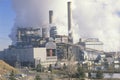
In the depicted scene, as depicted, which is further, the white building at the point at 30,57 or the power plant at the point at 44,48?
the power plant at the point at 44,48

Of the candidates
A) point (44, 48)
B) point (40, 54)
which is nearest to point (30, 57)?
point (40, 54)

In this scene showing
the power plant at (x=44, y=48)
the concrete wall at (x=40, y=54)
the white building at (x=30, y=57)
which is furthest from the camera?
the power plant at (x=44, y=48)

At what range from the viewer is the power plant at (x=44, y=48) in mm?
44062

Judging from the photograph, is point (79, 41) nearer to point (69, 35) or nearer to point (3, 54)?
point (69, 35)

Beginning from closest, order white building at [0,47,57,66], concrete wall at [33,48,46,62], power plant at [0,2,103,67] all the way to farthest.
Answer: white building at [0,47,57,66]
concrete wall at [33,48,46,62]
power plant at [0,2,103,67]

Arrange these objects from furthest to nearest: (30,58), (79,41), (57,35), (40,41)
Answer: (79,41) → (57,35) → (40,41) → (30,58)

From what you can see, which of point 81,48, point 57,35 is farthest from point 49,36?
point 81,48

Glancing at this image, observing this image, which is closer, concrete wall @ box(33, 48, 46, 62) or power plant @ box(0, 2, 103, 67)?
concrete wall @ box(33, 48, 46, 62)

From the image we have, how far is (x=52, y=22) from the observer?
5200 centimetres

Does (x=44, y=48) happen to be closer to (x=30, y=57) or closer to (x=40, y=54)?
(x=40, y=54)

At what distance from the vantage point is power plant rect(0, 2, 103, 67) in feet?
145

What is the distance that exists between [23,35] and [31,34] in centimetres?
131

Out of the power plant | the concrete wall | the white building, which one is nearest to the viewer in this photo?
the white building

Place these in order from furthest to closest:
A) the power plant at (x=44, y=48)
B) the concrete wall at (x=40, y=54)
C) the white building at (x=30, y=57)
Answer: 1. the power plant at (x=44, y=48)
2. the concrete wall at (x=40, y=54)
3. the white building at (x=30, y=57)
